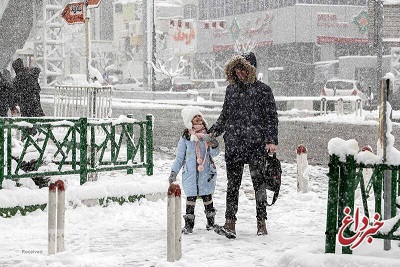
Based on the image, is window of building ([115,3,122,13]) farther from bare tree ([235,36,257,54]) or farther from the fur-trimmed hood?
the fur-trimmed hood

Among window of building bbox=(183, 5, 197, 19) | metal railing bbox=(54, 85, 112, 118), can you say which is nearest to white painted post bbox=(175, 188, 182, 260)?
metal railing bbox=(54, 85, 112, 118)

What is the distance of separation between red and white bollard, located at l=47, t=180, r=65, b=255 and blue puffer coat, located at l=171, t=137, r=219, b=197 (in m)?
1.49

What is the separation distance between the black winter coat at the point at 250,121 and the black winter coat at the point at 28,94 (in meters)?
6.55

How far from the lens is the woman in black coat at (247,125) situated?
785 centimetres

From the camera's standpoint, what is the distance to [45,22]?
34.9 m

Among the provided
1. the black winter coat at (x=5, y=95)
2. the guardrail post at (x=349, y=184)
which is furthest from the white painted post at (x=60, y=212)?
the black winter coat at (x=5, y=95)

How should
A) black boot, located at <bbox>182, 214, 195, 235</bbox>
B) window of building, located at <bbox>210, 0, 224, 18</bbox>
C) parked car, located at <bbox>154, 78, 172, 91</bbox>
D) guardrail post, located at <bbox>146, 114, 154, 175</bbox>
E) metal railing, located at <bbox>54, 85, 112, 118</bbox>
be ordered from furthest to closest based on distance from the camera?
window of building, located at <bbox>210, 0, 224, 18</bbox>
parked car, located at <bbox>154, 78, 172, 91</bbox>
metal railing, located at <bbox>54, 85, 112, 118</bbox>
guardrail post, located at <bbox>146, 114, 154, 175</bbox>
black boot, located at <bbox>182, 214, 195, 235</bbox>

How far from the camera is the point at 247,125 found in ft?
25.9

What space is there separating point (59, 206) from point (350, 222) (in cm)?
264

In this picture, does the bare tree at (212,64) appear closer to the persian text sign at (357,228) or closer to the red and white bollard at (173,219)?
the red and white bollard at (173,219)

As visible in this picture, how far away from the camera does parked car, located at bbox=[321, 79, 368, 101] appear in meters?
39.8

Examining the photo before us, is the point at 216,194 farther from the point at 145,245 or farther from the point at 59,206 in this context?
the point at 59,206

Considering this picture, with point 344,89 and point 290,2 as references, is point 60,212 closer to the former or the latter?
point 344,89

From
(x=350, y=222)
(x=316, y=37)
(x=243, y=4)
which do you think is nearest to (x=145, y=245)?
(x=350, y=222)
